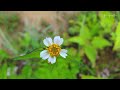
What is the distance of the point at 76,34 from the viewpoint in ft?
7.40

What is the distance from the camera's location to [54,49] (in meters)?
1.41

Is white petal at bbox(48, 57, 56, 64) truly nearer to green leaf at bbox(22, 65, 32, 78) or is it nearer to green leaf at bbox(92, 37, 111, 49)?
green leaf at bbox(22, 65, 32, 78)

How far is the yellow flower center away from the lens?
1.41m

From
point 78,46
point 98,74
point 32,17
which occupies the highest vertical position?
point 32,17

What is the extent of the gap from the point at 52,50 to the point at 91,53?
73 centimetres

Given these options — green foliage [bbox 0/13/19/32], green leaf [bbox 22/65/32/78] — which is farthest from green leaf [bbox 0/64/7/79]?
green foliage [bbox 0/13/19/32]

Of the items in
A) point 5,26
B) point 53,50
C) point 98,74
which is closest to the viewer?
point 53,50

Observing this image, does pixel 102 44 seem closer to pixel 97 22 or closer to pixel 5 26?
pixel 97 22

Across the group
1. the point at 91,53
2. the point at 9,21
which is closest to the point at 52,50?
the point at 91,53

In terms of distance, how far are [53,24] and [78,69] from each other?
0.49m

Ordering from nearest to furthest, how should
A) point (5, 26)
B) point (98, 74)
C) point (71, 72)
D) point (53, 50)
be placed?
1. point (53, 50)
2. point (71, 72)
3. point (98, 74)
4. point (5, 26)

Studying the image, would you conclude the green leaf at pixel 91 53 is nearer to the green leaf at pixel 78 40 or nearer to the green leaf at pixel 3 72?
the green leaf at pixel 78 40
